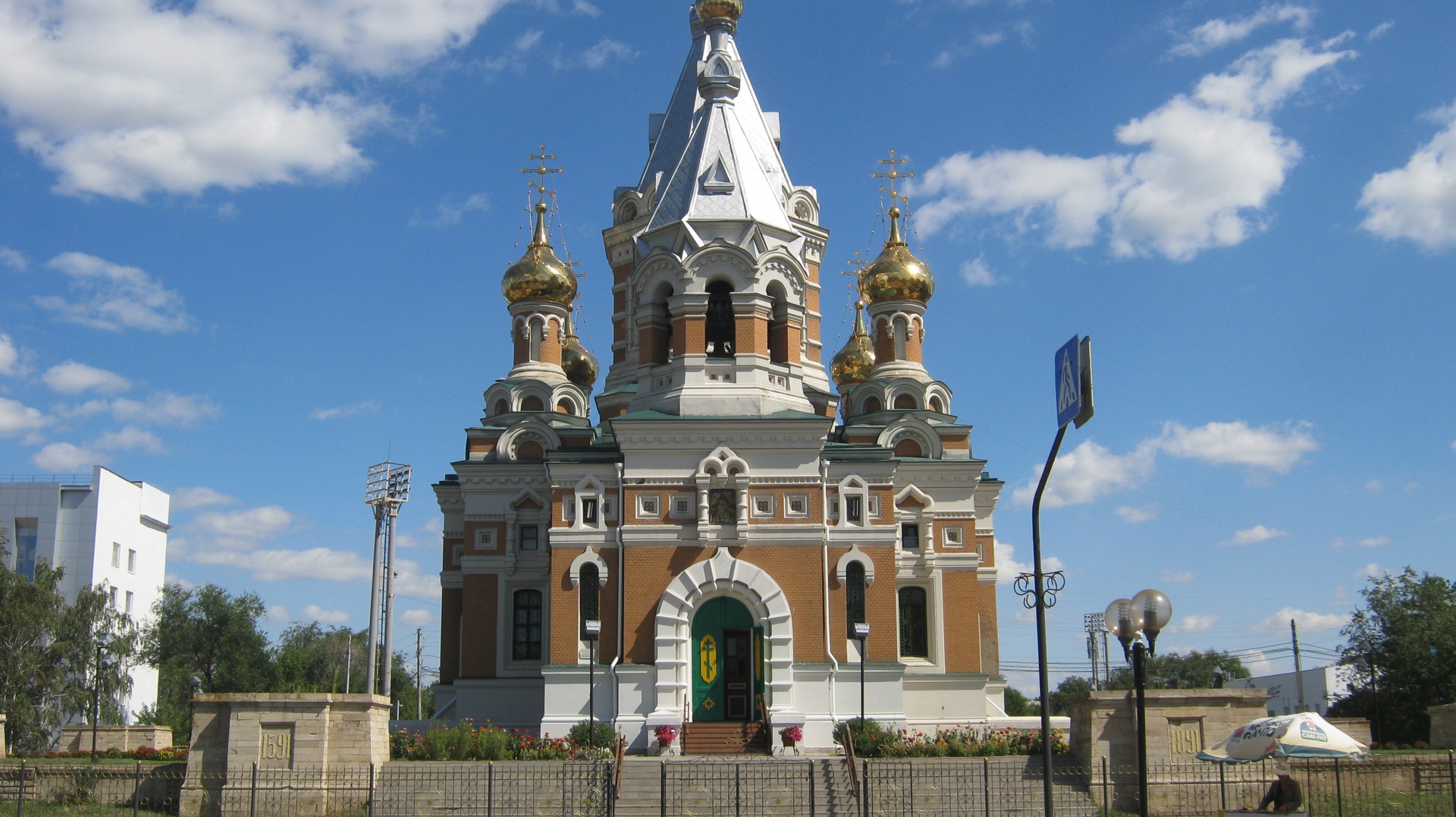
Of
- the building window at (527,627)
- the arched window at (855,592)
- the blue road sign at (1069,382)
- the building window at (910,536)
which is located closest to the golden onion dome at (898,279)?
the building window at (910,536)

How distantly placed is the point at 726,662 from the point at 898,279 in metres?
12.7

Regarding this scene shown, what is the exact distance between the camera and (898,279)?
33594 mm

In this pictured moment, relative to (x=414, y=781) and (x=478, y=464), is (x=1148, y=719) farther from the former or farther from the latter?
(x=478, y=464)

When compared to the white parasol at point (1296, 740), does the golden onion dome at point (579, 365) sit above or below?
above

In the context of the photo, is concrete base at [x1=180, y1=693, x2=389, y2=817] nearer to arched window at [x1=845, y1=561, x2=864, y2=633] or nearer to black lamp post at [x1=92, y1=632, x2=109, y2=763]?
black lamp post at [x1=92, y1=632, x2=109, y2=763]

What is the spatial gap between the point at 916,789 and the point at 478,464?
14649 millimetres

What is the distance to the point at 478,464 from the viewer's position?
2988cm

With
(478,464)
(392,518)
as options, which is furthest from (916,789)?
(392,518)

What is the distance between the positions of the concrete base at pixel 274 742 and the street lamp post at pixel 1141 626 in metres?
11.3

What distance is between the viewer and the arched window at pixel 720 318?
26828mm

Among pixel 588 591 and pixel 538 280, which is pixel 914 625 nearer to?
pixel 588 591

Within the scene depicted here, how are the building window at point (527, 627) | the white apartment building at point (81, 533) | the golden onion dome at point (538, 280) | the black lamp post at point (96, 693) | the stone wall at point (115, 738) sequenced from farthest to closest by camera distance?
the white apartment building at point (81, 533), the golden onion dome at point (538, 280), the building window at point (527, 627), the stone wall at point (115, 738), the black lamp post at point (96, 693)

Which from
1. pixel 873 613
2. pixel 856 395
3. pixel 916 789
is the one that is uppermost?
pixel 856 395

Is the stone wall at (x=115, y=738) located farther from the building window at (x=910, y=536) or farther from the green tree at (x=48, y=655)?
the building window at (x=910, y=536)
